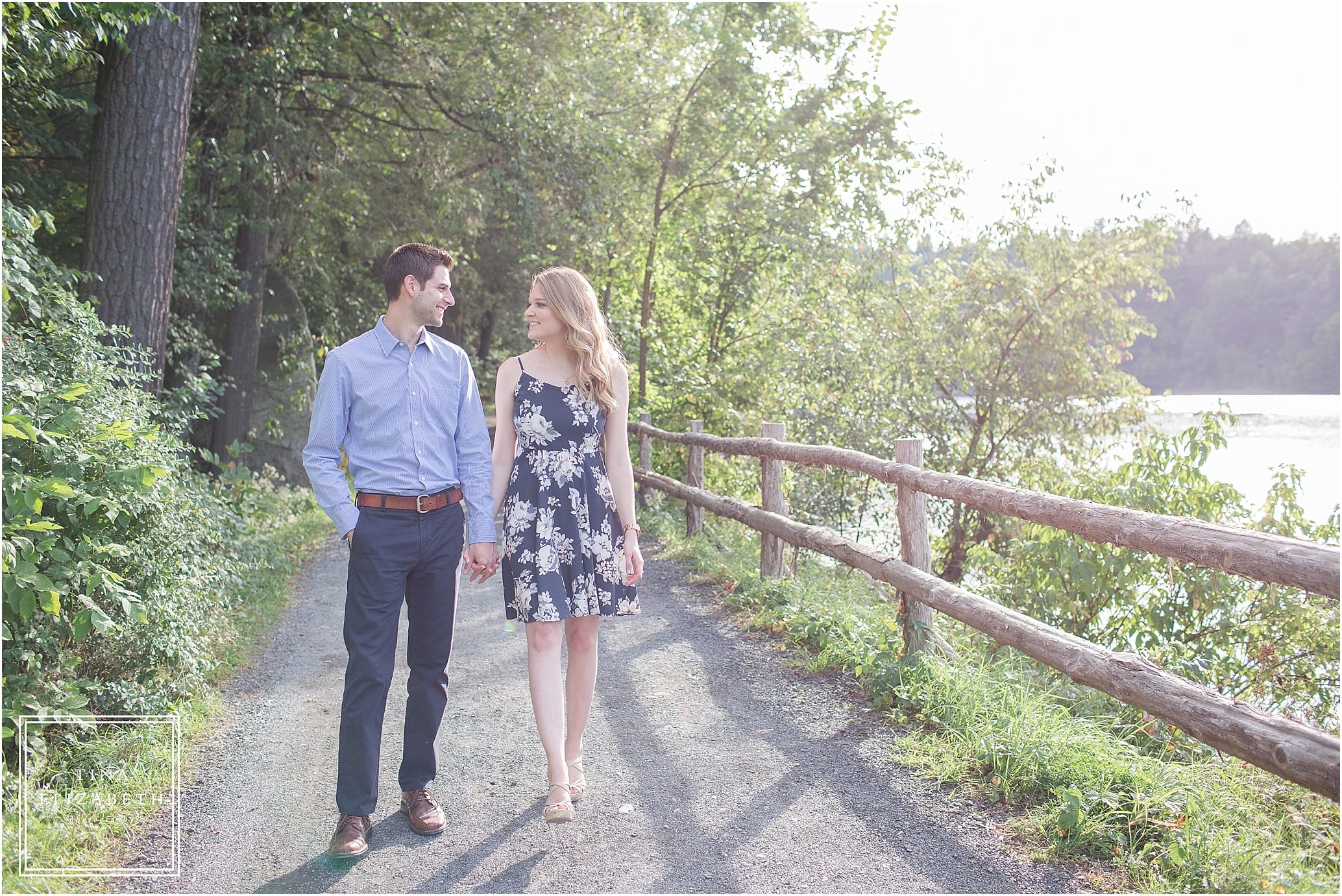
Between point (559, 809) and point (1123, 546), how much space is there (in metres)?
2.12

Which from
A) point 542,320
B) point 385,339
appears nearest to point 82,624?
point 385,339

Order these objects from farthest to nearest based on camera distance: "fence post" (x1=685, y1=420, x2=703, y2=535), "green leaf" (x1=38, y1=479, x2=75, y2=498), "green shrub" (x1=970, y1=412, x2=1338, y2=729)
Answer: "fence post" (x1=685, y1=420, x2=703, y2=535) < "green shrub" (x1=970, y1=412, x2=1338, y2=729) < "green leaf" (x1=38, y1=479, x2=75, y2=498)

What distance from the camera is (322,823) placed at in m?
3.45

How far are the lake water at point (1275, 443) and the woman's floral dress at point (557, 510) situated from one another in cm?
602

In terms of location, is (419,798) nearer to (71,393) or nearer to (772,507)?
(71,393)

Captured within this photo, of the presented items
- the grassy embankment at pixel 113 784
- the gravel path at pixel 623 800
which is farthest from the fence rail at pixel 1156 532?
the grassy embankment at pixel 113 784

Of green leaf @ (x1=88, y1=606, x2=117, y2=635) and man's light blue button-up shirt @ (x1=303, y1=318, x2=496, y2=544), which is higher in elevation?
man's light blue button-up shirt @ (x1=303, y1=318, x2=496, y2=544)

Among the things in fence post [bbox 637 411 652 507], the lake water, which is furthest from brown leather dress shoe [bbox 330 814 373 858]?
fence post [bbox 637 411 652 507]

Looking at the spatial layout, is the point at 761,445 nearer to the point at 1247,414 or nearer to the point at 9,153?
the point at 9,153

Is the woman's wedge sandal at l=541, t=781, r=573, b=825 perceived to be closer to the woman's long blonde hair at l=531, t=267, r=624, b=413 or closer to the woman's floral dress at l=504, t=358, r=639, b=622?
the woman's floral dress at l=504, t=358, r=639, b=622

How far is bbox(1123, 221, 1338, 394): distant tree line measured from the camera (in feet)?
A: 126

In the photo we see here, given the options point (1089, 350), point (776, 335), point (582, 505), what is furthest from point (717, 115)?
point (582, 505)

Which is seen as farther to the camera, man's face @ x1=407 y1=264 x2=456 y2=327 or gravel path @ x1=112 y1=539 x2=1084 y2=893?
man's face @ x1=407 y1=264 x2=456 y2=327

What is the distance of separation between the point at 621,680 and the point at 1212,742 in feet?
10.0
